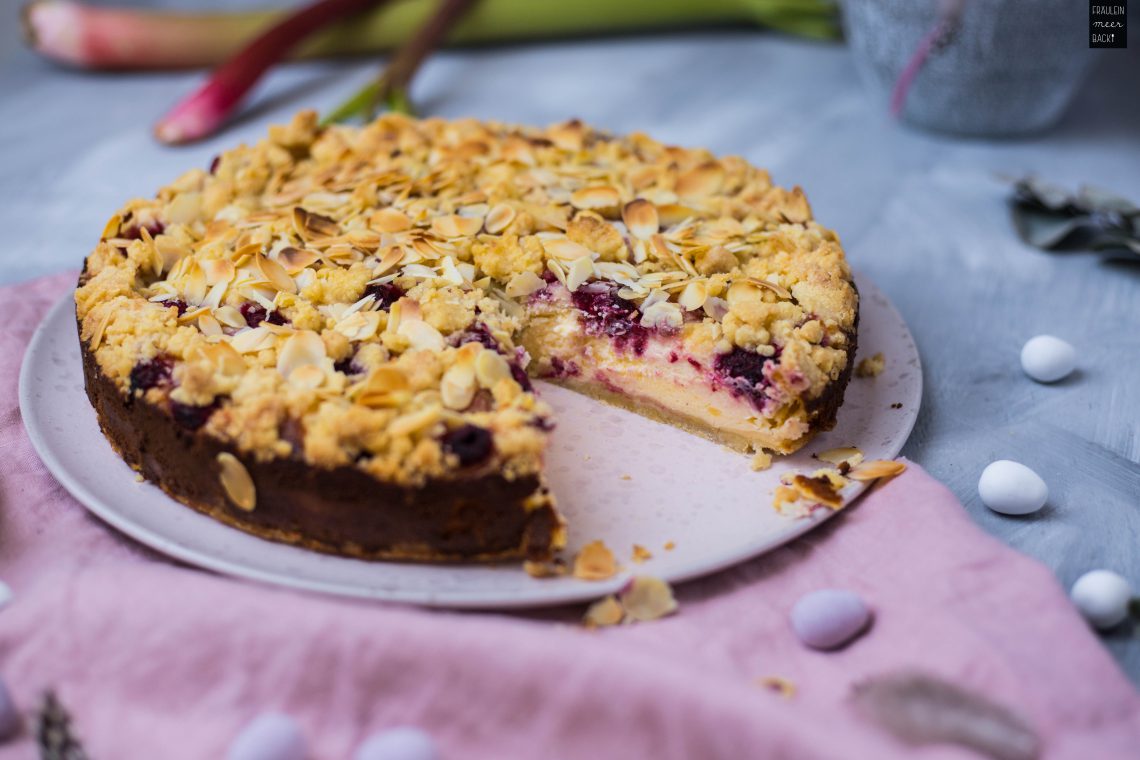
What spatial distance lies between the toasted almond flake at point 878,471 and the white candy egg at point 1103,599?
0.42m

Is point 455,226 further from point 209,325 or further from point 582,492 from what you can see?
point 582,492

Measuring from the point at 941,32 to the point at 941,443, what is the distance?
1851 mm

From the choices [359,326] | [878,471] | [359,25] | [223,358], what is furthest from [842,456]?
[359,25]

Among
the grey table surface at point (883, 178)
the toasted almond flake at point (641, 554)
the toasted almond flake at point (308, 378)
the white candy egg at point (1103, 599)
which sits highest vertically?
the toasted almond flake at point (308, 378)

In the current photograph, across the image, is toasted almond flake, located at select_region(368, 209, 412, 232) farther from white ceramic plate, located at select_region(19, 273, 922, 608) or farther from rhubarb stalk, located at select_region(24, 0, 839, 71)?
rhubarb stalk, located at select_region(24, 0, 839, 71)

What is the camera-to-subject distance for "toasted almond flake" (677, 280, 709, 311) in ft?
8.46

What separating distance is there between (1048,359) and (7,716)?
2415mm

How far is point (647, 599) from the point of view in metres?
2.05

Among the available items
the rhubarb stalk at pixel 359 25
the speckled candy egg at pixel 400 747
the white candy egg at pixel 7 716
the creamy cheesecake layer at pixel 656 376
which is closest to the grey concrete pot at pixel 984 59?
the rhubarb stalk at pixel 359 25

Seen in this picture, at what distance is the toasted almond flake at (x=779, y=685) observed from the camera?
189cm

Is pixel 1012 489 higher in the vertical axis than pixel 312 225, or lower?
lower

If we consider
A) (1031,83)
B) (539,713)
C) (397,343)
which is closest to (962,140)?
(1031,83)

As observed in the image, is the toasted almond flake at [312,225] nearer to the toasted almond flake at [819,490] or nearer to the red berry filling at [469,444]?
the red berry filling at [469,444]

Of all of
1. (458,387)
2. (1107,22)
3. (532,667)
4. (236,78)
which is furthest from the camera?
(236,78)
